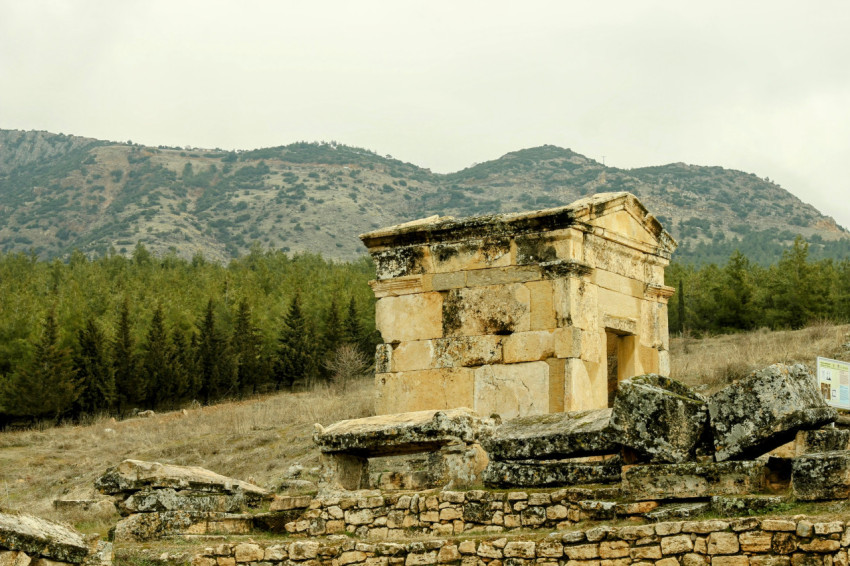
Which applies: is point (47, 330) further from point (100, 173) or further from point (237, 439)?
point (100, 173)

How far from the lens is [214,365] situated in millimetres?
46125

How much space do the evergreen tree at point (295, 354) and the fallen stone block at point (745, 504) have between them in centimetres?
4099

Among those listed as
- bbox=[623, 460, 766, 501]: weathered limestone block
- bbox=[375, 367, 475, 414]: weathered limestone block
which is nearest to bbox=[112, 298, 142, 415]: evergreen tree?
bbox=[375, 367, 475, 414]: weathered limestone block

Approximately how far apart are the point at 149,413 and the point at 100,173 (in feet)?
479

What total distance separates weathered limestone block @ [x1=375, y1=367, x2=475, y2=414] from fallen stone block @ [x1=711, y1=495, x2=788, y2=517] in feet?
15.6

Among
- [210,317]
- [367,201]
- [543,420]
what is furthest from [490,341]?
[367,201]

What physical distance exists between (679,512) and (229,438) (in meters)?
19.6

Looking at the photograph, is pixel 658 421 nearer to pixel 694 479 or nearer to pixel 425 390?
pixel 694 479

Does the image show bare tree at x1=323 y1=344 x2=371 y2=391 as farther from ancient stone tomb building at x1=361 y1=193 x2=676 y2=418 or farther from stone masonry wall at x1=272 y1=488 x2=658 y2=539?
stone masonry wall at x1=272 y1=488 x2=658 y2=539

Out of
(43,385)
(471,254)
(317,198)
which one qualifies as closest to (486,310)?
(471,254)

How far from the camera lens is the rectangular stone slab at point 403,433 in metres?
7.66

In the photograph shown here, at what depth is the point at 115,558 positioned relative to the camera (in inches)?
283

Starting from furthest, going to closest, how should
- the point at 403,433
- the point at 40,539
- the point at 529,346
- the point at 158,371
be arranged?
the point at 158,371, the point at 529,346, the point at 403,433, the point at 40,539

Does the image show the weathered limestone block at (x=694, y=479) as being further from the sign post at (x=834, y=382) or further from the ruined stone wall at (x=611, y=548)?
the sign post at (x=834, y=382)
